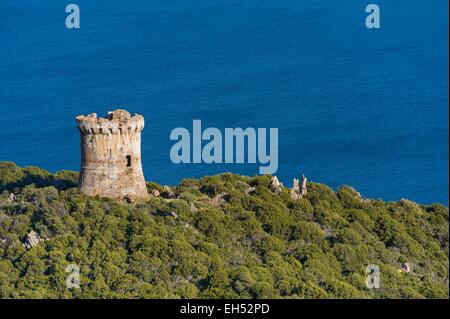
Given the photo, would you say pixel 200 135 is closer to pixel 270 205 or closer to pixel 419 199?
pixel 419 199

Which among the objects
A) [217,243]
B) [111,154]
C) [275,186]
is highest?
[111,154]

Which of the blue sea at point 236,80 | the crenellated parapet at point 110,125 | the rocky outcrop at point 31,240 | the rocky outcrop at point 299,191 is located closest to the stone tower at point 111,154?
the crenellated parapet at point 110,125

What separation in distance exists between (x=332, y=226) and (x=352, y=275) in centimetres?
635

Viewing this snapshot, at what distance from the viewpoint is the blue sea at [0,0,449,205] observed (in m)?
133

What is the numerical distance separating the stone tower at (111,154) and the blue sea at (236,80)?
49.0 m

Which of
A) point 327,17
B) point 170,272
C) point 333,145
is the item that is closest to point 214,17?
point 327,17

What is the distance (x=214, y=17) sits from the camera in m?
190

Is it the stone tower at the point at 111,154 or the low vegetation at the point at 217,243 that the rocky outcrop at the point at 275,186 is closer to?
the low vegetation at the point at 217,243

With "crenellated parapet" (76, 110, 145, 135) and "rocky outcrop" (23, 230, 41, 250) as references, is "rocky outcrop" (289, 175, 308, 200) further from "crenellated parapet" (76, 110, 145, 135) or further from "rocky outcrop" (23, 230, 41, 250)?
"rocky outcrop" (23, 230, 41, 250)

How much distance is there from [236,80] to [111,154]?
8907cm

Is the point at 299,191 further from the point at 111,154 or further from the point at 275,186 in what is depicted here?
the point at 111,154

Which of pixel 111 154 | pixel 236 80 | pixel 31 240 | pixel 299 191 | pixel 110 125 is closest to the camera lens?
pixel 31 240

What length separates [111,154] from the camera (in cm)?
7381

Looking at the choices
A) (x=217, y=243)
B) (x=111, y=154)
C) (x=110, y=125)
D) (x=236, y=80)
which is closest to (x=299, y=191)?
(x=217, y=243)
